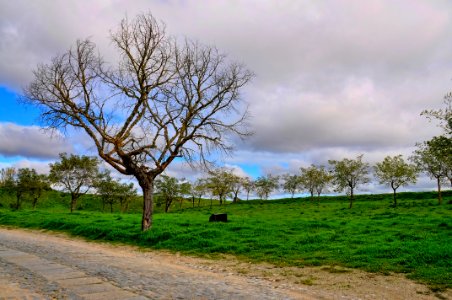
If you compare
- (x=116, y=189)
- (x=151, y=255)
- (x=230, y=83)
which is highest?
(x=230, y=83)

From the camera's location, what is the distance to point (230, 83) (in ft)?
81.3

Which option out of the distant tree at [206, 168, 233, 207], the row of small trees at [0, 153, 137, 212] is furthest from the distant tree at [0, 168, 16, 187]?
the distant tree at [206, 168, 233, 207]

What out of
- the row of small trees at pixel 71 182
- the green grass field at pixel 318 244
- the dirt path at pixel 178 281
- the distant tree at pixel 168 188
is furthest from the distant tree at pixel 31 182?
the dirt path at pixel 178 281

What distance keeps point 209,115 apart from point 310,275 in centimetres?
1445

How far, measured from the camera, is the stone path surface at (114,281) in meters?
8.72

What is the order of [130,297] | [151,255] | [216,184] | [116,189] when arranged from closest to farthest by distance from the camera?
[130,297] < [151,255] < [116,189] < [216,184]

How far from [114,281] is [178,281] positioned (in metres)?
1.84

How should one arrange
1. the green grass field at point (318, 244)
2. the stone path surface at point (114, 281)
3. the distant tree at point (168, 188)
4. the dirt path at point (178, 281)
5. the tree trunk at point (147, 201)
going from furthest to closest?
the distant tree at point (168, 188) < the tree trunk at point (147, 201) < the green grass field at point (318, 244) < the dirt path at point (178, 281) < the stone path surface at point (114, 281)

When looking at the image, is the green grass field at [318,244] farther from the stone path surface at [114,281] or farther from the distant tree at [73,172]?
the distant tree at [73,172]

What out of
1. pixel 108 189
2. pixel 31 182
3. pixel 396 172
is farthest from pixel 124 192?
pixel 396 172

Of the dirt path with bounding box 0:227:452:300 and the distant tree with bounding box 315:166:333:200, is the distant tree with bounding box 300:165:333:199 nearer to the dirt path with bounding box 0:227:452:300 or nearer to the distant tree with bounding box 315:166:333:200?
the distant tree with bounding box 315:166:333:200

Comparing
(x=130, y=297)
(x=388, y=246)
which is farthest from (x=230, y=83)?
(x=130, y=297)

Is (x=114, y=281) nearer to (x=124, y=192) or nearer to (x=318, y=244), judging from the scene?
(x=318, y=244)

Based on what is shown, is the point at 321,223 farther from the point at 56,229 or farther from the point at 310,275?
A: the point at 56,229
